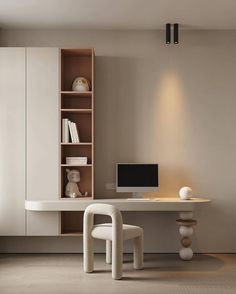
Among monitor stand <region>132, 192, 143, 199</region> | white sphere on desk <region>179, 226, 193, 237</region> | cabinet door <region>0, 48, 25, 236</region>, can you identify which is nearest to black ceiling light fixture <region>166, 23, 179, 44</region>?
cabinet door <region>0, 48, 25, 236</region>

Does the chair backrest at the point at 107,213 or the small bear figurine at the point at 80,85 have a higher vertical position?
the small bear figurine at the point at 80,85

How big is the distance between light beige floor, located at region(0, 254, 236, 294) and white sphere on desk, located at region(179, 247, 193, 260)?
69mm

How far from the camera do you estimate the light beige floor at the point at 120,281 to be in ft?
15.1

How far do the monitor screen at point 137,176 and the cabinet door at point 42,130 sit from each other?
78cm

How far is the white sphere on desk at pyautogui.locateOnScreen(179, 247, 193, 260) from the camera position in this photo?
5.94 meters

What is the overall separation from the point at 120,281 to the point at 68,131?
199 cm

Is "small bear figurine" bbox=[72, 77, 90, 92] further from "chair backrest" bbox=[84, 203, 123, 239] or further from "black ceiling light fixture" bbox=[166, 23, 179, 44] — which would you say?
"chair backrest" bbox=[84, 203, 123, 239]

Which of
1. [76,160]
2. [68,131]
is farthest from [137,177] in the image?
[68,131]

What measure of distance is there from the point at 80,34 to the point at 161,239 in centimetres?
277

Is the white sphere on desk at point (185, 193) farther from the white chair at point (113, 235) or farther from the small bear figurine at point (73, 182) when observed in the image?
the small bear figurine at point (73, 182)

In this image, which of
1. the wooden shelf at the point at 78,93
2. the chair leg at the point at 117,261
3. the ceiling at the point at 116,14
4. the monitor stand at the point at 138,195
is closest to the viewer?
the chair leg at the point at 117,261

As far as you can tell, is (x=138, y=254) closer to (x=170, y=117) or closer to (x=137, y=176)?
(x=137, y=176)

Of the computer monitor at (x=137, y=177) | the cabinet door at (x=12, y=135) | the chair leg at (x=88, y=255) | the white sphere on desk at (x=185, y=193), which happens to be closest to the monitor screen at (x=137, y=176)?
the computer monitor at (x=137, y=177)

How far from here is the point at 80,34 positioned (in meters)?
6.48
